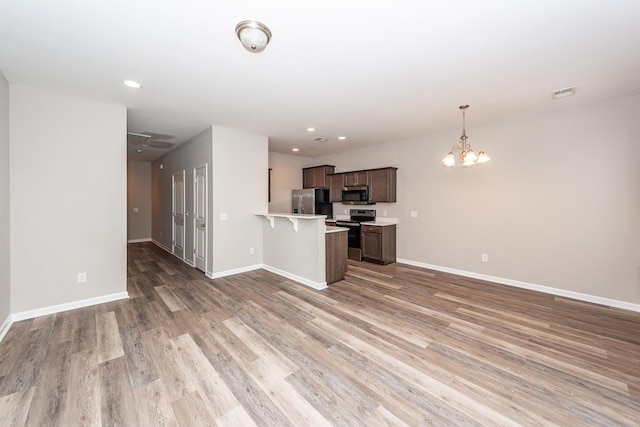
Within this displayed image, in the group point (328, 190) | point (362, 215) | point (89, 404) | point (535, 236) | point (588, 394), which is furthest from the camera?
point (328, 190)

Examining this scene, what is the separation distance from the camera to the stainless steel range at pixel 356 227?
5.59m

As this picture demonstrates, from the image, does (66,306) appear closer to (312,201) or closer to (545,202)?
(312,201)

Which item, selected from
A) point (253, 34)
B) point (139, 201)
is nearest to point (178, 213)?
point (139, 201)

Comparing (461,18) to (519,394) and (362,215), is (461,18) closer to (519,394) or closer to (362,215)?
(519,394)

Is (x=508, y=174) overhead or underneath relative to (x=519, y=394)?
overhead

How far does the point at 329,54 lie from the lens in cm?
219

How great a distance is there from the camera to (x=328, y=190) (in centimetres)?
662

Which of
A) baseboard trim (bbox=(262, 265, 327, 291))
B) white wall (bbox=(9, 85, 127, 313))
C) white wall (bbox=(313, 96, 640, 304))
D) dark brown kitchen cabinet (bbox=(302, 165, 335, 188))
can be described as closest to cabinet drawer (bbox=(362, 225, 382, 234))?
white wall (bbox=(313, 96, 640, 304))

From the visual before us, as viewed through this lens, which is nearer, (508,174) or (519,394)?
(519,394)

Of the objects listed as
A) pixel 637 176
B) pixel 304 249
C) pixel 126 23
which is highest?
pixel 126 23

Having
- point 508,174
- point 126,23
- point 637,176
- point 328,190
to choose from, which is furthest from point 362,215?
point 126,23

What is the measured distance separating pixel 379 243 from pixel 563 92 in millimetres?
3413

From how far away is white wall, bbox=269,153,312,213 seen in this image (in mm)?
6578

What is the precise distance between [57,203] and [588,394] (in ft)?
17.3
